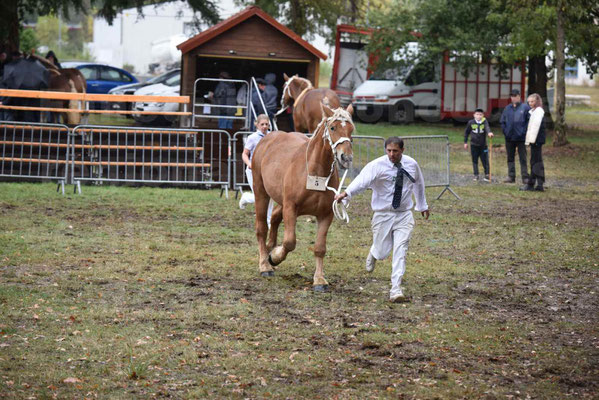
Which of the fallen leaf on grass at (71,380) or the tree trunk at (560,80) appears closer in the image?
the fallen leaf on grass at (71,380)

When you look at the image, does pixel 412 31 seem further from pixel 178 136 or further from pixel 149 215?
pixel 149 215

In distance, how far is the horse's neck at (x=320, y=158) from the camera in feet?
32.6

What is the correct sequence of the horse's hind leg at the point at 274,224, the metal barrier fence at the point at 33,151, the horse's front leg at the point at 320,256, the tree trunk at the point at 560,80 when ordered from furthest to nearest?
1. the tree trunk at the point at 560,80
2. the metal barrier fence at the point at 33,151
3. the horse's hind leg at the point at 274,224
4. the horse's front leg at the point at 320,256

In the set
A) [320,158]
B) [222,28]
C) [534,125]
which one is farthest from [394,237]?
[222,28]

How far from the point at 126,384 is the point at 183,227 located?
7.51m

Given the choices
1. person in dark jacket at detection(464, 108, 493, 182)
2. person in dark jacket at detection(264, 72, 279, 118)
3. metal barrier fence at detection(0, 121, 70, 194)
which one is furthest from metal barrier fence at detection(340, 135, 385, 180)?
metal barrier fence at detection(0, 121, 70, 194)

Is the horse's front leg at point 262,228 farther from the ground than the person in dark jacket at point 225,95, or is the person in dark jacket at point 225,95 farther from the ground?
the person in dark jacket at point 225,95

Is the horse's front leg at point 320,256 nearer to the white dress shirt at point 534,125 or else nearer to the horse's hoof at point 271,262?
the horse's hoof at point 271,262

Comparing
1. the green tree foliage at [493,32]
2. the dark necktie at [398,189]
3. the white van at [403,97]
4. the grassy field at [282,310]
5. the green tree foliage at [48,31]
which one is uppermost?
the green tree foliage at [48,31]

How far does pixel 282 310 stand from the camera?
356 inches

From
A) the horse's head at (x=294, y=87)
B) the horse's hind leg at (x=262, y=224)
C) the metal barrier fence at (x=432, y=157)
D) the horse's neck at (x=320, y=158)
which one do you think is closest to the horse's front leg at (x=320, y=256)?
the horse's neck at (x=320, y=158)

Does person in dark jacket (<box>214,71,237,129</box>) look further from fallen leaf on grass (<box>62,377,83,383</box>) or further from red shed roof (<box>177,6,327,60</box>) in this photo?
fallen leaf on grass (<box>62,377,83,383</box>)

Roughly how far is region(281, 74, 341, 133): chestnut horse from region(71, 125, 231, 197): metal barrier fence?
6.11 ft

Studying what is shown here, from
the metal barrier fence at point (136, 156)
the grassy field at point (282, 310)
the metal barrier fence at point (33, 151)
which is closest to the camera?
the grassy field at point (282, 310)
